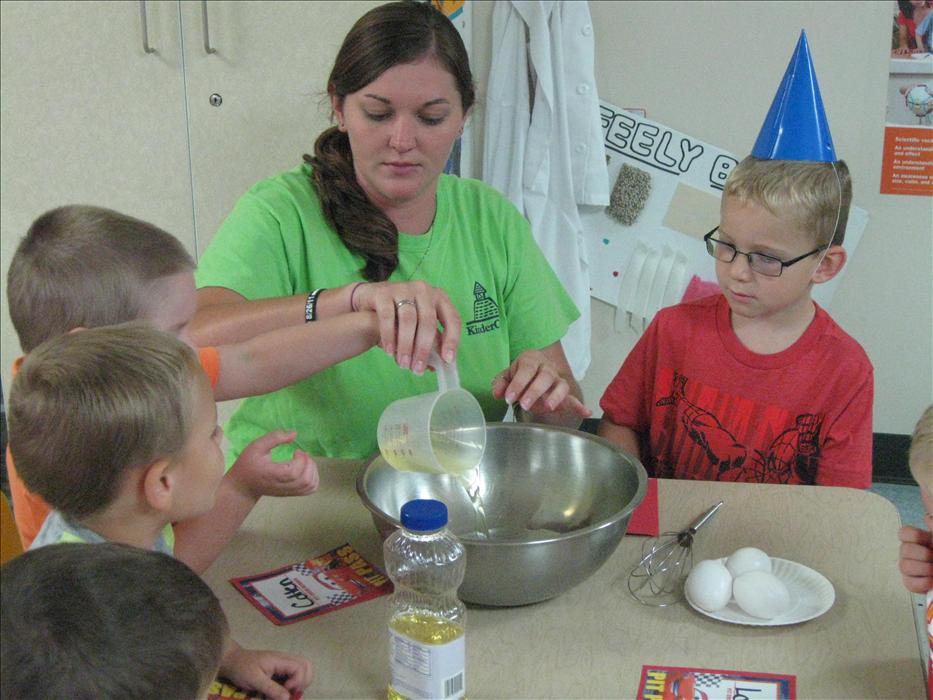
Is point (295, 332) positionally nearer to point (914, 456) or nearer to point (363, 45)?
point (363, 45)

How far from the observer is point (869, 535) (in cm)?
128

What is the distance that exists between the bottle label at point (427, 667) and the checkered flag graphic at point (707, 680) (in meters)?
0.24

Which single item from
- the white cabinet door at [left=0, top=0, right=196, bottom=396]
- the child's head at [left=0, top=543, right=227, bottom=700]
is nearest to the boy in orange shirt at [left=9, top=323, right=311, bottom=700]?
the child's head at [left=0, top=543, right=227, bottom=700]

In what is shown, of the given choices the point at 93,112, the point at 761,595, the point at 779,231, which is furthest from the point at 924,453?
the point at 93,112

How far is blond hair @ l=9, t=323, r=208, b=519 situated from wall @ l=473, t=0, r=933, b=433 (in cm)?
204

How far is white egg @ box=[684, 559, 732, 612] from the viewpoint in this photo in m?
1.09

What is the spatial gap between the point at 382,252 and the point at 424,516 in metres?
0.76

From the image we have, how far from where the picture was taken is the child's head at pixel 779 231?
154 cm

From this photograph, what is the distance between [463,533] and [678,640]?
1.06 feet

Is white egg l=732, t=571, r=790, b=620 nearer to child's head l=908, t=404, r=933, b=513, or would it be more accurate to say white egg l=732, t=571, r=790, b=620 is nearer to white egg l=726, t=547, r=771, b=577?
white egg l=726, t=547, r=771, b=577

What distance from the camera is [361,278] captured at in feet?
5.32

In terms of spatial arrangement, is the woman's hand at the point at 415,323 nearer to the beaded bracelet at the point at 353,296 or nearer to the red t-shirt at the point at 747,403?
the beaded bracelet at the point at 353,296

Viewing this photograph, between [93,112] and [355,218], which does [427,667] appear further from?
[93,112]

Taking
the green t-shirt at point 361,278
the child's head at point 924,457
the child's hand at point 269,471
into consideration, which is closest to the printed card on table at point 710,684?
the child's head at point 924,457
